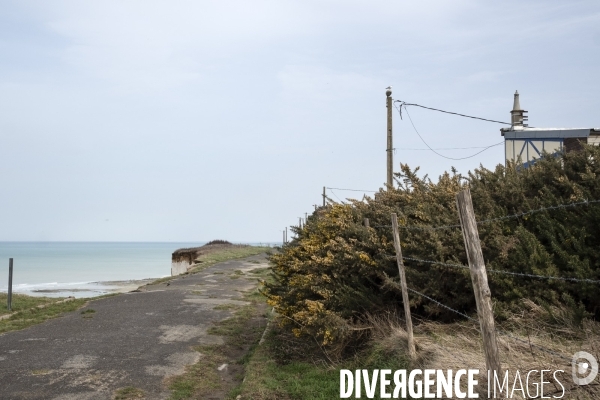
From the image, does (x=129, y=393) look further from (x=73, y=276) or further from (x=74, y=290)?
(x=73, y=276)

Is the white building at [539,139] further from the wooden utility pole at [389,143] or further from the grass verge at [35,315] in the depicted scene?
the grass verge at [35,315]

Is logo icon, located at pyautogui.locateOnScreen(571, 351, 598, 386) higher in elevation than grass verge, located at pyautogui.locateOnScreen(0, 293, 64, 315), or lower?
higher

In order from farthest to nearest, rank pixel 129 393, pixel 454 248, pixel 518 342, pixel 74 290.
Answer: pixel 74 290, pixel 454 248, pixel 129 393, pixel 518 342

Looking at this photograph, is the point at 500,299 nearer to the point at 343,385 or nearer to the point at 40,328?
the point at 343,385

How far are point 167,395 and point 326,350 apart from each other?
2487 mm

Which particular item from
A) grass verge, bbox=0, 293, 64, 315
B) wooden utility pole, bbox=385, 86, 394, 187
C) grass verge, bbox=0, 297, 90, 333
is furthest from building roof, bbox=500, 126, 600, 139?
grass verge, bbox=0, 293, 64, 315

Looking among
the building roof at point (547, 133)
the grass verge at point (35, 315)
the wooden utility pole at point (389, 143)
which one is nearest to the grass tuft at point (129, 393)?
the grass verge at point (35, 315)

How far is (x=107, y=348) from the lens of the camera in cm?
1077

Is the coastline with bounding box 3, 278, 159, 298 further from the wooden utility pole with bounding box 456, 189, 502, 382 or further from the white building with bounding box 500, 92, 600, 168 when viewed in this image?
the wooden utility pole with bounding box 456, 189, 502, 382

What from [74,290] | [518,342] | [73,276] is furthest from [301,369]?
[73,276]

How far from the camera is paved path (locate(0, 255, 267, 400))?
833cm

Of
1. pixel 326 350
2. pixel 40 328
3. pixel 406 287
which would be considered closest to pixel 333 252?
pixel 326 350

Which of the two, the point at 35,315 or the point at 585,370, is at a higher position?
the point at 585,370

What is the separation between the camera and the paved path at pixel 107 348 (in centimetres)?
833
